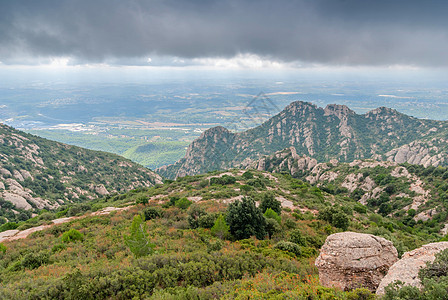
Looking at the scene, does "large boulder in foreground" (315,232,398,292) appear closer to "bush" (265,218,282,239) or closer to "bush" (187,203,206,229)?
"bush" (265,218,282,239)

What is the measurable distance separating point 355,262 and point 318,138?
154 meters

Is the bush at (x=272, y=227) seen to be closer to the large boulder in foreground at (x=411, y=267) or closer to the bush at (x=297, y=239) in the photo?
the bush at (x=297, y=239)

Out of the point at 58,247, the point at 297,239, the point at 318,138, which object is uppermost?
the point at 58,247

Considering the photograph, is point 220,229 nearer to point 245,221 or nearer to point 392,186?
point 245,221

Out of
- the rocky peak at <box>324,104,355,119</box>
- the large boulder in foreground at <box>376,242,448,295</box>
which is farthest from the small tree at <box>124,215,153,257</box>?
the rocky peak at <box>324,104,355,119</box>

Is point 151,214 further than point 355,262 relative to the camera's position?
Yes

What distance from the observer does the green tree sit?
18781mm

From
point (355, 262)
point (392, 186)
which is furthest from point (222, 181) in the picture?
point (392, 186)

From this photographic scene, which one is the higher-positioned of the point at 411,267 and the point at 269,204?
the point at 411,267

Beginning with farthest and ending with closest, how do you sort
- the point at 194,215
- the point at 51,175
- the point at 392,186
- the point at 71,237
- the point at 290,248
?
the point at 51,175, the point at 392,186, the point at 194,215, the point at 71,237, the point at 290,248

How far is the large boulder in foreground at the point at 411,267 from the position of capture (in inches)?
299

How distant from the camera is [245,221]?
1923cm

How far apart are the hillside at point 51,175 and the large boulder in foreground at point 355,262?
2296 inches

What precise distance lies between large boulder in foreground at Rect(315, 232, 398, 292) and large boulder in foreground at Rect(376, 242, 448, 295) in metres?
1.50
